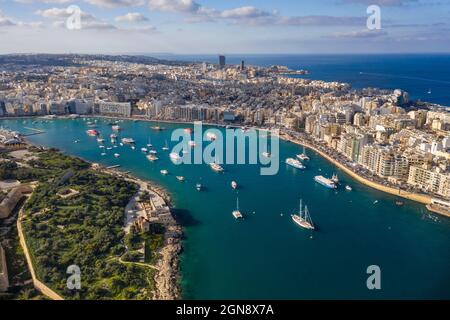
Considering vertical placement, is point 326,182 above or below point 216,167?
below

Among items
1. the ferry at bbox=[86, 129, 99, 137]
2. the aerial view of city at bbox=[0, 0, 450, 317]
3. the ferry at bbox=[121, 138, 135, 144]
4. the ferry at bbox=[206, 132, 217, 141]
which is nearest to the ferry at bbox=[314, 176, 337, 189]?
the aerial view of city at bbox=[0, 0, 450, 317]

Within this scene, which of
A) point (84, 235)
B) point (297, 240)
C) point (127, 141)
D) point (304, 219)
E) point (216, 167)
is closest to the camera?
point (84, 235)

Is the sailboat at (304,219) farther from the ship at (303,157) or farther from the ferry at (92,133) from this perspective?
the ferry at (92,133)

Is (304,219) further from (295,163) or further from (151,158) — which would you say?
(151,158)

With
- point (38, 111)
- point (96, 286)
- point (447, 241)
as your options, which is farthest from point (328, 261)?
point (38, 111)

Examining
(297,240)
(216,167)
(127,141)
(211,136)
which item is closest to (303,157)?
(216,167)

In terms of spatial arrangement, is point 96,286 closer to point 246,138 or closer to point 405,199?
point 405,199

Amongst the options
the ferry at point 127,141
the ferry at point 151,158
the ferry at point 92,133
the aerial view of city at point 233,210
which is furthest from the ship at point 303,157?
the ferry at point 92,133
